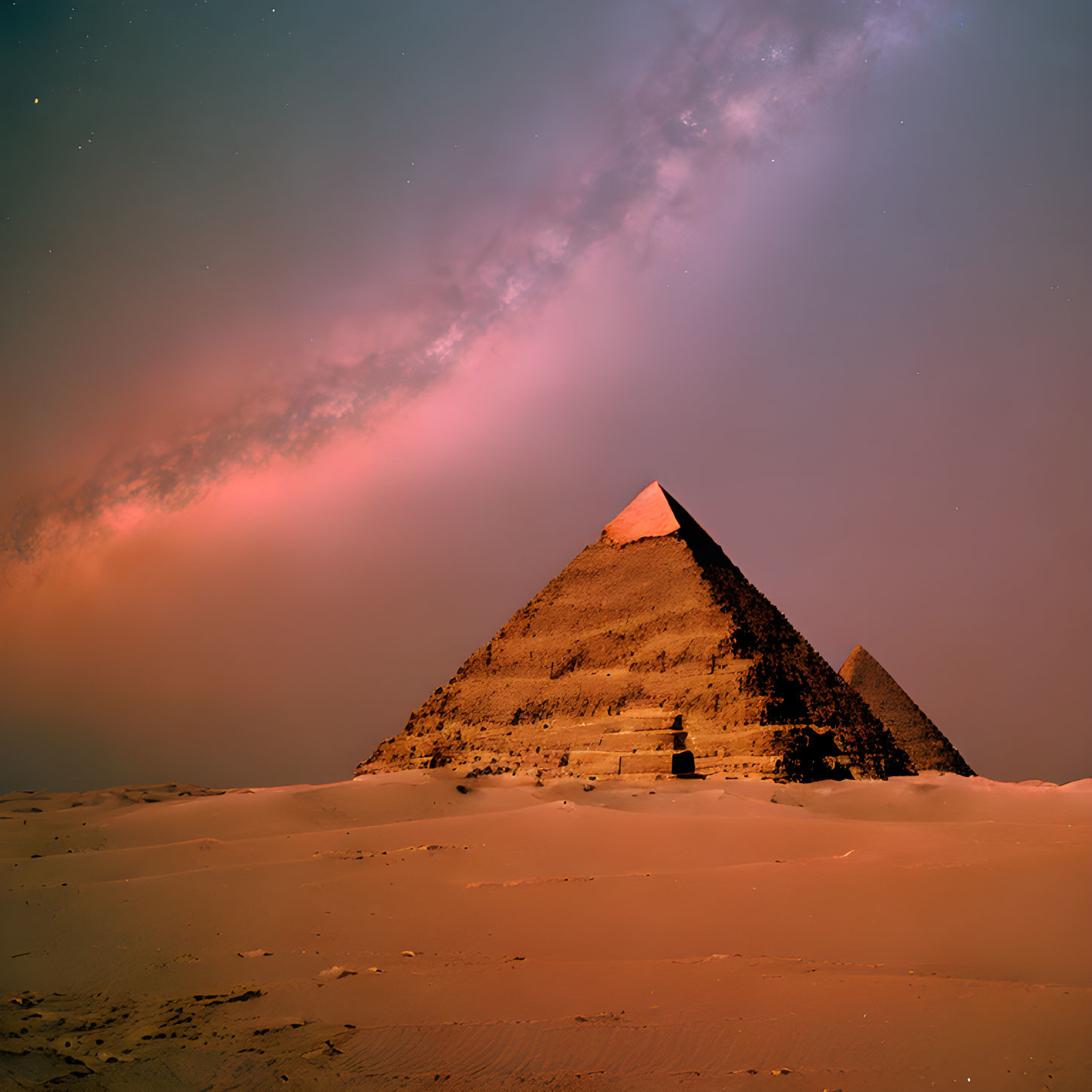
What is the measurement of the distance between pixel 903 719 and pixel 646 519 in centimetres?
1816

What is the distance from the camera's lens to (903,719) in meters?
31.2

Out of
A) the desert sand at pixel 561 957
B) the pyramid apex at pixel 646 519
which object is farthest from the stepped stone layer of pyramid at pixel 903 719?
the desert sand at pixel 561 957

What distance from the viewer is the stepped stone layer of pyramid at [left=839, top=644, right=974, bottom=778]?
97.7ft

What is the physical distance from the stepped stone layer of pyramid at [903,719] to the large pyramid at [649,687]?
1288cm

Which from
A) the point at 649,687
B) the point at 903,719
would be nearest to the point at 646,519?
the point at 649,687

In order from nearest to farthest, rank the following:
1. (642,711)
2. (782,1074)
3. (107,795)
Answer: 1. (782,1074)
2. (107,795)
3. (642,711)

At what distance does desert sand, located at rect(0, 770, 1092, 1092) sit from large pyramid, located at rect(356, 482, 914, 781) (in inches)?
234

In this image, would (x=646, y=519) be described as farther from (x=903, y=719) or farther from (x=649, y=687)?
(x=903, y=719)

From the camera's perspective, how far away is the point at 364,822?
7.72 meters

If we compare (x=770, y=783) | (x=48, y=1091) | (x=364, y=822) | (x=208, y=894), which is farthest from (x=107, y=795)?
(x=770, y=783)

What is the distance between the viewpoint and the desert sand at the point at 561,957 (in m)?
2.76

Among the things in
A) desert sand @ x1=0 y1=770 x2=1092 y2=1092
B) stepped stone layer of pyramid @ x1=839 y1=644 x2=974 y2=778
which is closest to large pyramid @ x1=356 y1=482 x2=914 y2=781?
desert sand @ x1=0 y1=770 x2=1092 y2=1092

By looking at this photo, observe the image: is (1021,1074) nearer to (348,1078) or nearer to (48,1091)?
(348,1078)

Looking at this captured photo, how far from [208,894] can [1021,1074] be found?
4808 millimetres
